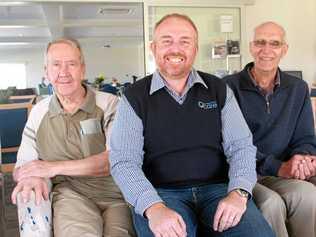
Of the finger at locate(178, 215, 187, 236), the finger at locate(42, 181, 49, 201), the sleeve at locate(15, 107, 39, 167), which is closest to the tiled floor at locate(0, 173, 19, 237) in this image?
the sleeve at locate(15, 107, 39, 167)

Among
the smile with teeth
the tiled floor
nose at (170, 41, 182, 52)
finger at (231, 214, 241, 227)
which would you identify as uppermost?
nose at (170, 41, 182, 52)

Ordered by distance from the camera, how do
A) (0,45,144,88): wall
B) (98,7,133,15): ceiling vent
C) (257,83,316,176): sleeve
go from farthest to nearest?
1. (0,45,144,88): wall
2. (98,7,133,15): ceiling vent
3. (257,83,316,176): sleeve

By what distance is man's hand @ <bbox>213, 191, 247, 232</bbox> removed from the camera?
1357 millimetres

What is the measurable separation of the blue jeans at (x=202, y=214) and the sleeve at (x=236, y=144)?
97mm

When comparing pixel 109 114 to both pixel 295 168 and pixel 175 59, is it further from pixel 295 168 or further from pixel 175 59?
pixel 295 168

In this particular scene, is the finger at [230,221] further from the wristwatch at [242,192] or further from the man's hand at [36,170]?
the man's hand at [36,170]

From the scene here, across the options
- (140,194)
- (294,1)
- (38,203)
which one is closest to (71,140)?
(38,203)

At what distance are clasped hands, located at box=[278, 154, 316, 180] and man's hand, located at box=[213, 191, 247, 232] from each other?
502 millimetres

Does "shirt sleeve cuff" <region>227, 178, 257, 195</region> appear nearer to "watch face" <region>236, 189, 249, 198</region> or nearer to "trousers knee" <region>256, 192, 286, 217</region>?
"watch face" <region>236, 189, 249, 198</region>

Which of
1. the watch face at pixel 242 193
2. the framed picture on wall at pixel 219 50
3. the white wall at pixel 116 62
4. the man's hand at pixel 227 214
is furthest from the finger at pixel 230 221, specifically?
the white wall at pixel 116 62

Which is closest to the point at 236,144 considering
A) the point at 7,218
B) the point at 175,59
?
the point at 175,59

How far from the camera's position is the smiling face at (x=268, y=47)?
196 cm

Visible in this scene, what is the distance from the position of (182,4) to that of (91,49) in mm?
13550

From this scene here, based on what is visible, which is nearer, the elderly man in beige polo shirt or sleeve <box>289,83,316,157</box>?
the elderly man in beige polo shirt
